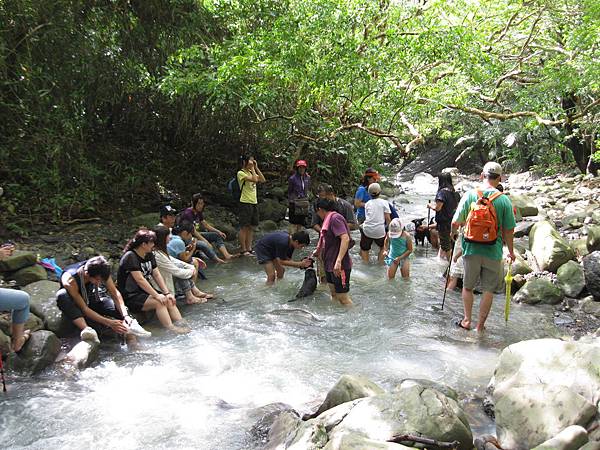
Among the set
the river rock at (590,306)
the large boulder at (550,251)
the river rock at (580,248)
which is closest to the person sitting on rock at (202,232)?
the large boulder at (550,251)

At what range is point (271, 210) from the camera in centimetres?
1203

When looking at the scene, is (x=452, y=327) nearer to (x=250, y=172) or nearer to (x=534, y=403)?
(x=534, y=403)

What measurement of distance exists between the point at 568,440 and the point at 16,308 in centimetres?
449

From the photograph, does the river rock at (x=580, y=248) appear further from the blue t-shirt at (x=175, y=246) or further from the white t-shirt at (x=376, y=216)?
the blue t-shirt at (x=175, y=246)

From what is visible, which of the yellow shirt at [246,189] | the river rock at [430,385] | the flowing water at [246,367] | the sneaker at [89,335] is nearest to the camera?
the flowing water at [246,367]

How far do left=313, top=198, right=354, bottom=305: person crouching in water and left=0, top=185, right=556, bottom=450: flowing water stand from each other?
54cm

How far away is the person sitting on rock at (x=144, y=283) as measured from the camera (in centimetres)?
562

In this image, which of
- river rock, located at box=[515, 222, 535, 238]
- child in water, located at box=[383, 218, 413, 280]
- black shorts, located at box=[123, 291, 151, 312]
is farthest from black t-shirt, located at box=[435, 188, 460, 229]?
black shorts, located at box=[123, 291, 151, 312]

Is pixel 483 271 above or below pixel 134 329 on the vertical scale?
above

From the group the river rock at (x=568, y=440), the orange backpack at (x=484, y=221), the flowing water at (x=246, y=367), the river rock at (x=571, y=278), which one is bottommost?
the flowing water at (x=246, y=367)

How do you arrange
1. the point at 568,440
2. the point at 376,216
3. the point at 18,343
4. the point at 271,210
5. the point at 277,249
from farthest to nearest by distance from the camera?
the point at 271,210
the point at 376,216
the point at 277,249
the point at 18,343
the point at 568,440

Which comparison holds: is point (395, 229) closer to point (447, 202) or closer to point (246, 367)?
point (447, 202)

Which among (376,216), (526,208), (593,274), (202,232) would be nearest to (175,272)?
(202,232)

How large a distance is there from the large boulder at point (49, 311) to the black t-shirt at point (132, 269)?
0.70m
